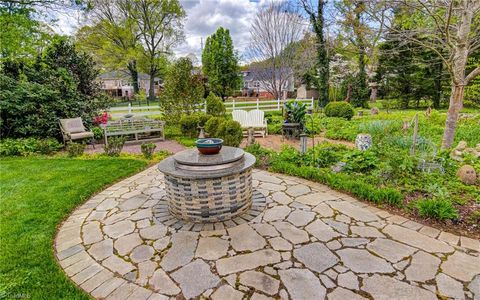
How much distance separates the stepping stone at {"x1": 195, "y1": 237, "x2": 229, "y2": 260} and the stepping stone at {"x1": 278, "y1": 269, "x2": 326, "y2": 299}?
58 cm

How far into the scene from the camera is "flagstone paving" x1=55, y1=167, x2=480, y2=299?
189 centimetres

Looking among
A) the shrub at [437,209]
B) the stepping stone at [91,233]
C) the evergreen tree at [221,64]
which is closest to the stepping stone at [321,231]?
the shrub at [437,209]

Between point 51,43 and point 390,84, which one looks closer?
point 51,43

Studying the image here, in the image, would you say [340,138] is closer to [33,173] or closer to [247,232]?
[247,232]

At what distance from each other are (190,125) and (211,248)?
609 cm

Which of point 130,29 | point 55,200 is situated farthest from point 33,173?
point 130,29

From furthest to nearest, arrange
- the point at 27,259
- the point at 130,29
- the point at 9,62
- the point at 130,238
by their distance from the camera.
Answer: the point at 130,29
the point at 9,62
the point at 130,238
the point at 27,259

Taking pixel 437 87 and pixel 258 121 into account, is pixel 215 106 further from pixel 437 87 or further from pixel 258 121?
pixel 437 87

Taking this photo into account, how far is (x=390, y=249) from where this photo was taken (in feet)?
7.61

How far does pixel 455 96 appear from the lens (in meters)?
4.70

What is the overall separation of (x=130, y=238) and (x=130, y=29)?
71.7 feet

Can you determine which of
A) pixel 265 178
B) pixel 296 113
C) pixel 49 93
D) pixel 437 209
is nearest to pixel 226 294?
pixel 437 209

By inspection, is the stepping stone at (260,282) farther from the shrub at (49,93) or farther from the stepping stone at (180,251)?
the shrub at (49,93)

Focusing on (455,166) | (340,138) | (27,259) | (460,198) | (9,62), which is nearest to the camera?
(27,259)
